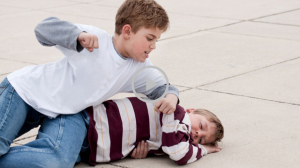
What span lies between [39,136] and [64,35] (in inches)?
25.8

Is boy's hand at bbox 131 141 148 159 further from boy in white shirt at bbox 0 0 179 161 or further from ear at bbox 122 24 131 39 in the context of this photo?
ear at bbox 122 24 131 39

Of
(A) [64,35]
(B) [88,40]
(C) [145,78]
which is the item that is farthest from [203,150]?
(A) [64,35]

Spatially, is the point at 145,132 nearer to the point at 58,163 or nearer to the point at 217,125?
the point at 217,125

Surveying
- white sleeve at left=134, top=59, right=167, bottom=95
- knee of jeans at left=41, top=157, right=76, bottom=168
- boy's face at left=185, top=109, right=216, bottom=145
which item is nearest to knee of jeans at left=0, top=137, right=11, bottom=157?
knee of jeans at left=41, top=157, right=76, bottom=168

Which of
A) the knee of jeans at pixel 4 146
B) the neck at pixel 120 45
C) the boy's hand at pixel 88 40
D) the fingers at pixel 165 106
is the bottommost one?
the knee of jeans at pixel 4 146

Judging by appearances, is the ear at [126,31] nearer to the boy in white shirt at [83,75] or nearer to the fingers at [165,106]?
the boy in white shirt at [83,75]

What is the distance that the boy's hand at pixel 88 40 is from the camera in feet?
8.72

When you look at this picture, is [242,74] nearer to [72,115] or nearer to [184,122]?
[184,122]

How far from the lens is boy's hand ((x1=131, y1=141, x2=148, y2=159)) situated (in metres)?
3.01

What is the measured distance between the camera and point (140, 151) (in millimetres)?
3012

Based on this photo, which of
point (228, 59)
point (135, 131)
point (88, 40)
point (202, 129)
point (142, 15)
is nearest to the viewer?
point (88, 40)

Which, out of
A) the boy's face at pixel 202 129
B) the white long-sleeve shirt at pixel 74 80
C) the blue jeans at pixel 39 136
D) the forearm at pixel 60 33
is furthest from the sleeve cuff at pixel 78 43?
the boy's face at pixel 202 129

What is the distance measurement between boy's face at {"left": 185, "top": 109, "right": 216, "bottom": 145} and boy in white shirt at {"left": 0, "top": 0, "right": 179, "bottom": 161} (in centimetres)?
26

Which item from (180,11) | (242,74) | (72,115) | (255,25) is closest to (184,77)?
(242,74)
